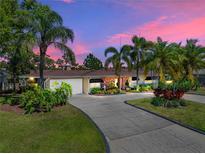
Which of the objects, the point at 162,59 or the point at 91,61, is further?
the point at 91,61

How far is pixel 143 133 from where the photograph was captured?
11609mm

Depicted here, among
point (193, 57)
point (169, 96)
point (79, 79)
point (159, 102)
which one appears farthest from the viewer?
point (193, 57)

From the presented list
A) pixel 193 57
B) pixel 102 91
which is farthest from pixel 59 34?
pixel 193 57

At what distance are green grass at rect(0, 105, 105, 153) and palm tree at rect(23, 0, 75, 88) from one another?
718 cm

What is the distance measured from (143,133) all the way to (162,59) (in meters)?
13.9

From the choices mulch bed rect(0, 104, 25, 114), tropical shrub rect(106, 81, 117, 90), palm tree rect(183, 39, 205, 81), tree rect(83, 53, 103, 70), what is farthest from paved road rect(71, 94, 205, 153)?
tree rect(83, 53, 103, 70)

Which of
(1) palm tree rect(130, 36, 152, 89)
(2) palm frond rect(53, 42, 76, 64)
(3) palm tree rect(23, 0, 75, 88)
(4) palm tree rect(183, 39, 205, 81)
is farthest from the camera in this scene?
(4) palm tree rect(183, 39, 205, 81)

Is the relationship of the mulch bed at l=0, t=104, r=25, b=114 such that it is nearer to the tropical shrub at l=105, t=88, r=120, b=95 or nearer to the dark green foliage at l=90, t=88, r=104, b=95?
the dark green foliage at l=90, t=88, r=104, b=95

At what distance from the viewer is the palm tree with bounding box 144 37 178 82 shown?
23.4 m

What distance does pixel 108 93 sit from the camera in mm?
26969

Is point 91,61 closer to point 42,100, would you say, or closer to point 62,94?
point 62,94

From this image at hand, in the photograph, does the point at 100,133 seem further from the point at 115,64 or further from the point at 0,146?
the point at 115,64

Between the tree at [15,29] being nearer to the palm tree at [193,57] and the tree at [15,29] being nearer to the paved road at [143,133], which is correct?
the paved road at [143,133]

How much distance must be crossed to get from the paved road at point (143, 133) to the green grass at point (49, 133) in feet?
2.60
